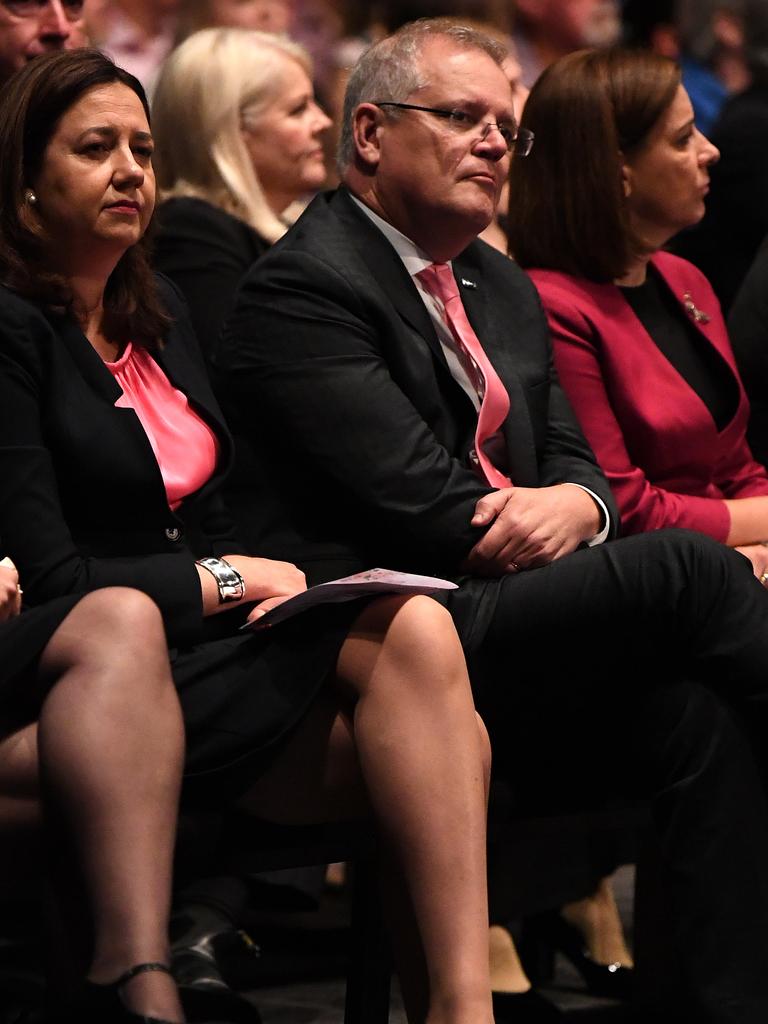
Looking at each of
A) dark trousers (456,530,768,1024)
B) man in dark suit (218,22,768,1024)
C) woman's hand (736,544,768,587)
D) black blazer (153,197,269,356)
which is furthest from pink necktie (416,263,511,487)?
black blazer (153,197,269,356)

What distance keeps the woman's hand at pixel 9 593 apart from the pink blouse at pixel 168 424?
33 cm

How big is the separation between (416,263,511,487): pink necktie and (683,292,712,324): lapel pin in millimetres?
655

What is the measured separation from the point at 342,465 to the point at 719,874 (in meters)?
0.87

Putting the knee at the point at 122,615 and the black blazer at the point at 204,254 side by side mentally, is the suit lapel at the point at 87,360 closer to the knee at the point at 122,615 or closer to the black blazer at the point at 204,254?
the knee at the point at 122,615

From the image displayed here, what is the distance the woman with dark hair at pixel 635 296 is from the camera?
3.44 m

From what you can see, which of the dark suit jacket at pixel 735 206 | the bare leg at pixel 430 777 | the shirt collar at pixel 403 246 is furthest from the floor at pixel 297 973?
the dark suit jacket at pixel 735 206

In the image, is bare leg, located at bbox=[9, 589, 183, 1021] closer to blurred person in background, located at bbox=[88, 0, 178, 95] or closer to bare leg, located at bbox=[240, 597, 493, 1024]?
bare leg, located at bbox=[240, 597, 493, 1024]

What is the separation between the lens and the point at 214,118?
4047 mm

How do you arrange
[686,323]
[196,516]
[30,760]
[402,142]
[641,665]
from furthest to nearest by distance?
1. [686,323]
2. [402,142]
3. [196,516]
4. [641,665]
5. [30,760]

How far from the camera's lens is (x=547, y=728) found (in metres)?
2.78

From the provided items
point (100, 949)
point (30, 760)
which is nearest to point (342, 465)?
point (30, 760)

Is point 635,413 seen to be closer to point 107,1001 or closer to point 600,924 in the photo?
point 600,924

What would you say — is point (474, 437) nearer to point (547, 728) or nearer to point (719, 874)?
point (547, 728)

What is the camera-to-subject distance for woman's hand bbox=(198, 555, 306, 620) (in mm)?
2664
